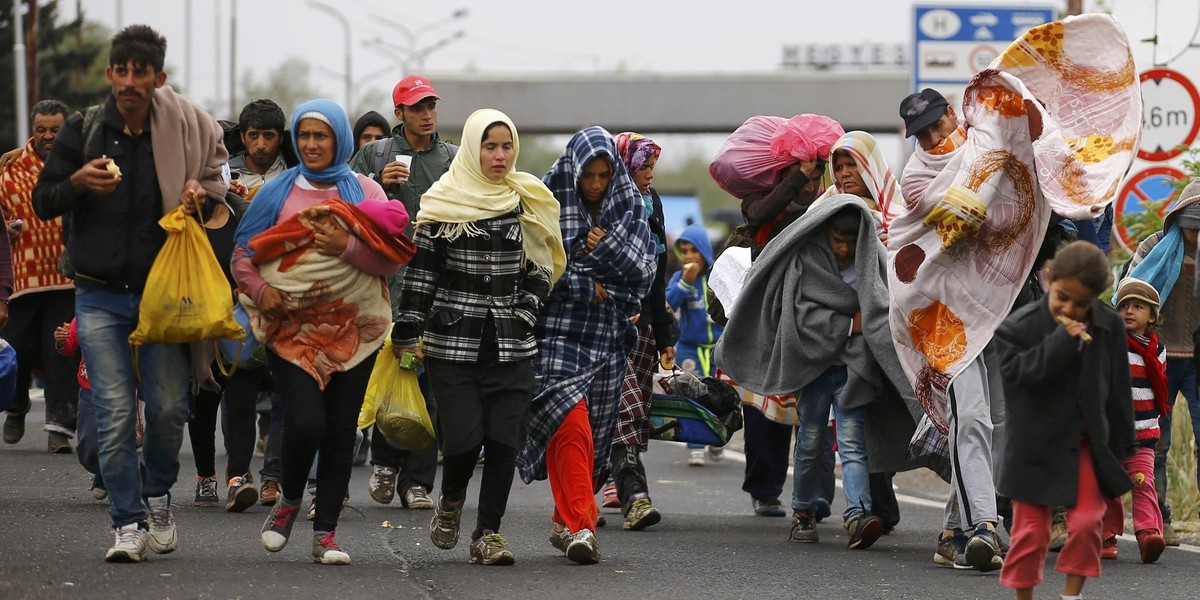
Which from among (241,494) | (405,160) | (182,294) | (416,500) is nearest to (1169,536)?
(416,500)

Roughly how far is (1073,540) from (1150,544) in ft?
7.33

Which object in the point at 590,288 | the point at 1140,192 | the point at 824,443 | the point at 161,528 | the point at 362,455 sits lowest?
the point at 362,455

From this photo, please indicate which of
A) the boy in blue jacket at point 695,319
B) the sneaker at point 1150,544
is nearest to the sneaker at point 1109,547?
the sneaker at point 1150,544

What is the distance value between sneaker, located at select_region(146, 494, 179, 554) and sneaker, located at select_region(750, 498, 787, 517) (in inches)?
153

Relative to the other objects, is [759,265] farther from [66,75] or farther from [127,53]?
[66,75]

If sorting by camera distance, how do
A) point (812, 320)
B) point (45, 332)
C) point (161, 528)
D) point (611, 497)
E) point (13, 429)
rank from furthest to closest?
point (13, 429) < point (45, 332) < point (611, 497) < point (812, 320) < point (161, 528)

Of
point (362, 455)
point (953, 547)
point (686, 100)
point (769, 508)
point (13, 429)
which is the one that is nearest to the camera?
point (953, 547)

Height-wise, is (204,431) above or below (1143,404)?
below

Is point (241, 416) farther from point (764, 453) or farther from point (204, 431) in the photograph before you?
point (764, 453)

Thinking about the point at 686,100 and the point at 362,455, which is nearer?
the point at 362,455

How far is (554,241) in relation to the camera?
806 cm

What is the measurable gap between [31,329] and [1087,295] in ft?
23.5

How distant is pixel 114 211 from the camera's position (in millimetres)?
7336

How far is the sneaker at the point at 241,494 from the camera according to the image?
9531mm
